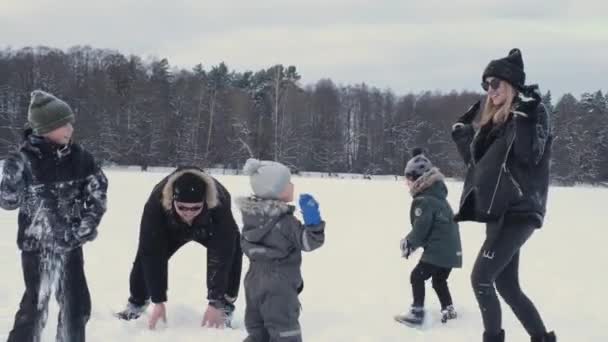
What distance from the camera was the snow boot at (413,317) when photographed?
4.62 meters

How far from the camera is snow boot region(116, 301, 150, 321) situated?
4.35 metres

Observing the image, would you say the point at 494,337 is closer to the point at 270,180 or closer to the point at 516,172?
the point at 516,172

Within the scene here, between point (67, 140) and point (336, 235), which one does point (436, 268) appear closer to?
point (67, 140)

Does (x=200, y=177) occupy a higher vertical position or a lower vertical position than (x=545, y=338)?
higher

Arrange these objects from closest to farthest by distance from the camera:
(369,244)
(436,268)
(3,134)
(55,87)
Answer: (436,268) < (369,244) < (3,134) < (55,87)

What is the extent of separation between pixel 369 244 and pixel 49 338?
220 inches

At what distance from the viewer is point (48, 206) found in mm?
3389

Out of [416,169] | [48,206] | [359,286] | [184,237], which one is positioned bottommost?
[359,286]

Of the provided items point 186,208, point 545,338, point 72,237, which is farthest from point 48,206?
point 545,338

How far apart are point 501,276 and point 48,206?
8.74 ft

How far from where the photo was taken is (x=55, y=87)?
4678 cm

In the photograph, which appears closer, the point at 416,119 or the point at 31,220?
the point at 31,220

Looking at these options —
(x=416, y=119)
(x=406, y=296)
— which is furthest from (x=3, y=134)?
(x=406, y=296)

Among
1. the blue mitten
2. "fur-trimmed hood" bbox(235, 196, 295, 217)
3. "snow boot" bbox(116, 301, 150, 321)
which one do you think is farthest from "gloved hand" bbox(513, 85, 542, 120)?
"snow boot" bbox(116, 301, 150, 321)
